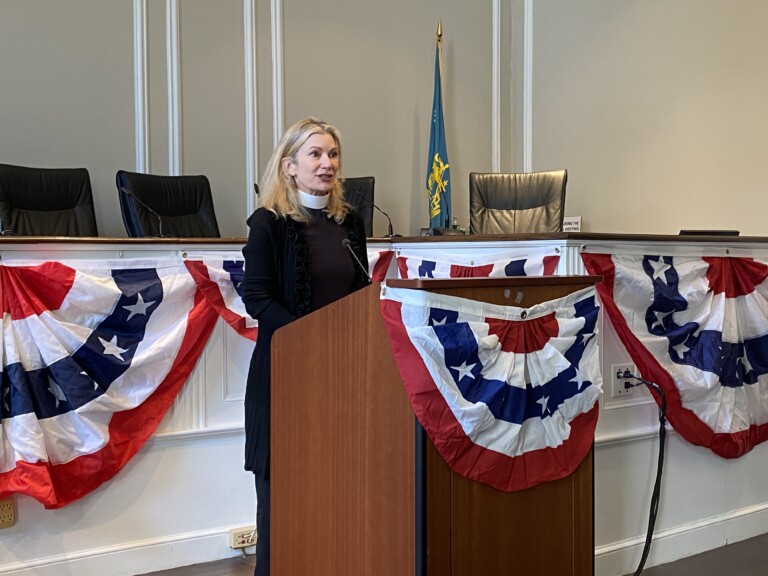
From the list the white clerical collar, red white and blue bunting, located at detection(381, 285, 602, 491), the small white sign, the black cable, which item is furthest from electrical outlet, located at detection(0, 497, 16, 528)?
the small white sign

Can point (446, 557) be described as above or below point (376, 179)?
below

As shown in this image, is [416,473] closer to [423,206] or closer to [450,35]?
[423,206]

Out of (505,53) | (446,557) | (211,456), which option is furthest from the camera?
(505,53)

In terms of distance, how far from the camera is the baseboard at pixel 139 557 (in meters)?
2.11

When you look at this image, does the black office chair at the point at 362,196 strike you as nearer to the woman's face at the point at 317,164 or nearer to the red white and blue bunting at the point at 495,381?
the woman's face at the point at 317,164

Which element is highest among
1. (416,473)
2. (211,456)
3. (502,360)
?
(502,360)

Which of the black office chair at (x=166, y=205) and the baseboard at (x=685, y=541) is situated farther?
the black office chair at (x=166, y=205)

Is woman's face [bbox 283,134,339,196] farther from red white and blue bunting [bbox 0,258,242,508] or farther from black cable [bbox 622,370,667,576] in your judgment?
black cable [bbox 622,370,667,576]

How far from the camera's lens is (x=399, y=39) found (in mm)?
4680

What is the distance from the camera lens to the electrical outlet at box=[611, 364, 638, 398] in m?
2.20

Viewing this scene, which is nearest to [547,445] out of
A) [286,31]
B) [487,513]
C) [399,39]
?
[487,513]

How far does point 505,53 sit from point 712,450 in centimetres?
347

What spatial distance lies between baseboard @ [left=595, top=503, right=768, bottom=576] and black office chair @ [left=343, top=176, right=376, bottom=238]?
2.08 metres

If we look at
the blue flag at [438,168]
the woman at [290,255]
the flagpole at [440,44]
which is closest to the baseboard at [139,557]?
the woman at [290,255]
